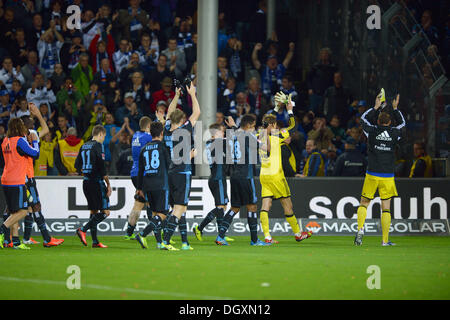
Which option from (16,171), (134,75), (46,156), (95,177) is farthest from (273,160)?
(134,75)

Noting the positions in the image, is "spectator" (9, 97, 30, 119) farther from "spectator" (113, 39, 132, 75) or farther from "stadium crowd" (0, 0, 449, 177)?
"spectator" (113, 39, 132, 75)

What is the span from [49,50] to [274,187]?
9941mm

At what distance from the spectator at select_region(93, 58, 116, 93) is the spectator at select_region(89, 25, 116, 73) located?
191 mm

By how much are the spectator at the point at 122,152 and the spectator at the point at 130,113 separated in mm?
543

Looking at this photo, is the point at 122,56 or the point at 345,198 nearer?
the point at 345,198

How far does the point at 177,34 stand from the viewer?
2375cm

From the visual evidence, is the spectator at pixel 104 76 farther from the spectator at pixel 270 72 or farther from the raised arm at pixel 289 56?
the raised arm at pixel 289 56

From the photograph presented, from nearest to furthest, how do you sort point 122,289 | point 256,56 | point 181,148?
point 122,289, point 181,148, point 256,56

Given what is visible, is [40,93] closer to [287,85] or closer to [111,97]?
[111,97]

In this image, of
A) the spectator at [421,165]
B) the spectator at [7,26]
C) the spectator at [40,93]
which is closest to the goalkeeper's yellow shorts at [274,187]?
the spectator at [421,165]

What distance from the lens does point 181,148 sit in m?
13.9

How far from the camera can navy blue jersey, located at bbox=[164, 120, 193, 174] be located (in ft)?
45.4

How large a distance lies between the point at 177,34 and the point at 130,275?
14.3m
